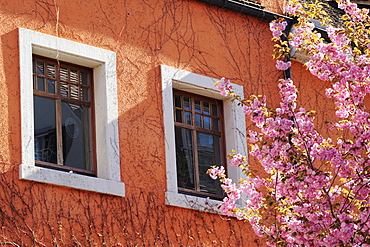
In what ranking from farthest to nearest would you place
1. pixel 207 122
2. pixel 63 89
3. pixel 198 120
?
1. pixel 207 122
2. pixel 198 120
3. pixel 63 89

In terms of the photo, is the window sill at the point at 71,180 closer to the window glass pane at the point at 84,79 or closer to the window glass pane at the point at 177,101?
the window glass pane at the point at 84,79

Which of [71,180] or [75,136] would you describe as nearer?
[71,180]

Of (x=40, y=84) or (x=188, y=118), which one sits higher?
(x=40, y=84)

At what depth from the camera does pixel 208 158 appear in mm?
13492

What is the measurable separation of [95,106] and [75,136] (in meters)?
0.54

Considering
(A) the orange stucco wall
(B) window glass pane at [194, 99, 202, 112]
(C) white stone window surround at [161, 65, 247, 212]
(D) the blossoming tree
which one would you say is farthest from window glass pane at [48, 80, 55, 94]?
(B) window glass pane at [194, 99, 202, 112]

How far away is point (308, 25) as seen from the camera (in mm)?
11258

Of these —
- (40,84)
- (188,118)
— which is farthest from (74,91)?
(188,118)

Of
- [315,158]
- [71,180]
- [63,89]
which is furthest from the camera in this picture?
[63,89]

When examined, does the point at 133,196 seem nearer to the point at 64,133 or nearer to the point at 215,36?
the point at 64,133

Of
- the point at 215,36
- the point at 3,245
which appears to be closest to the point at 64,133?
the point at 3,245

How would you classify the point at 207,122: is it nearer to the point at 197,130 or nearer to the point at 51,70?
the point at 197,130

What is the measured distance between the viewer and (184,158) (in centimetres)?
1318

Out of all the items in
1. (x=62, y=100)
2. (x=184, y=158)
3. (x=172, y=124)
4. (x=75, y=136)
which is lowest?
(x=184, y=158)
